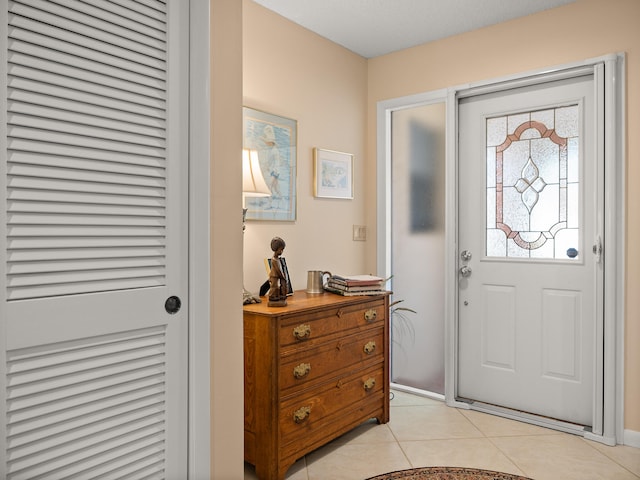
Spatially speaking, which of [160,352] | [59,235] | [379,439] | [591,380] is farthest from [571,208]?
[59,235]

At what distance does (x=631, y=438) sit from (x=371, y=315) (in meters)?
1.58

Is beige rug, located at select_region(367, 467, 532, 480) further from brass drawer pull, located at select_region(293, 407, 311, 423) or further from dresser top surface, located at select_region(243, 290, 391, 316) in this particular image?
dresser top surface, located at select_region(243, 290, 391, 316)

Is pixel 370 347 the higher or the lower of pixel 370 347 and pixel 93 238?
the lower

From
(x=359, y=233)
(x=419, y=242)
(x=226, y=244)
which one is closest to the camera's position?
(x=226, y=244)

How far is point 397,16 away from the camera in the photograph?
2.93 m

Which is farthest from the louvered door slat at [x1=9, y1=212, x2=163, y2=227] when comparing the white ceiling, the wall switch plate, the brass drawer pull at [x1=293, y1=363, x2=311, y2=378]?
the wall switch plate

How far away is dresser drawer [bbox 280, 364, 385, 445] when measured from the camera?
223 cm

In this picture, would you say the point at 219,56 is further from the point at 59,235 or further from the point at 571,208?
the point at 571,208

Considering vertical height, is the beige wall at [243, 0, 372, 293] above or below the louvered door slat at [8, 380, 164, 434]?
above

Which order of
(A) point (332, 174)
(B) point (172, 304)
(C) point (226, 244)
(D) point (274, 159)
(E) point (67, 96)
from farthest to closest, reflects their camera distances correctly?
(A) point (332, 174)
(D) point (274, 159)
(C) point (226, 244)
(B) point (172, 304)
(E) point (67, 96)

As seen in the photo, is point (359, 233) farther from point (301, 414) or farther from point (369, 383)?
point (301, 414)

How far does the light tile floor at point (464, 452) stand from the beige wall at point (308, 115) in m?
1.00

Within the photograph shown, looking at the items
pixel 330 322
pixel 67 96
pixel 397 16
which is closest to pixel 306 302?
pixel 330 322

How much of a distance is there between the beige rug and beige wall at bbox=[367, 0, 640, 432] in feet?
3.14
